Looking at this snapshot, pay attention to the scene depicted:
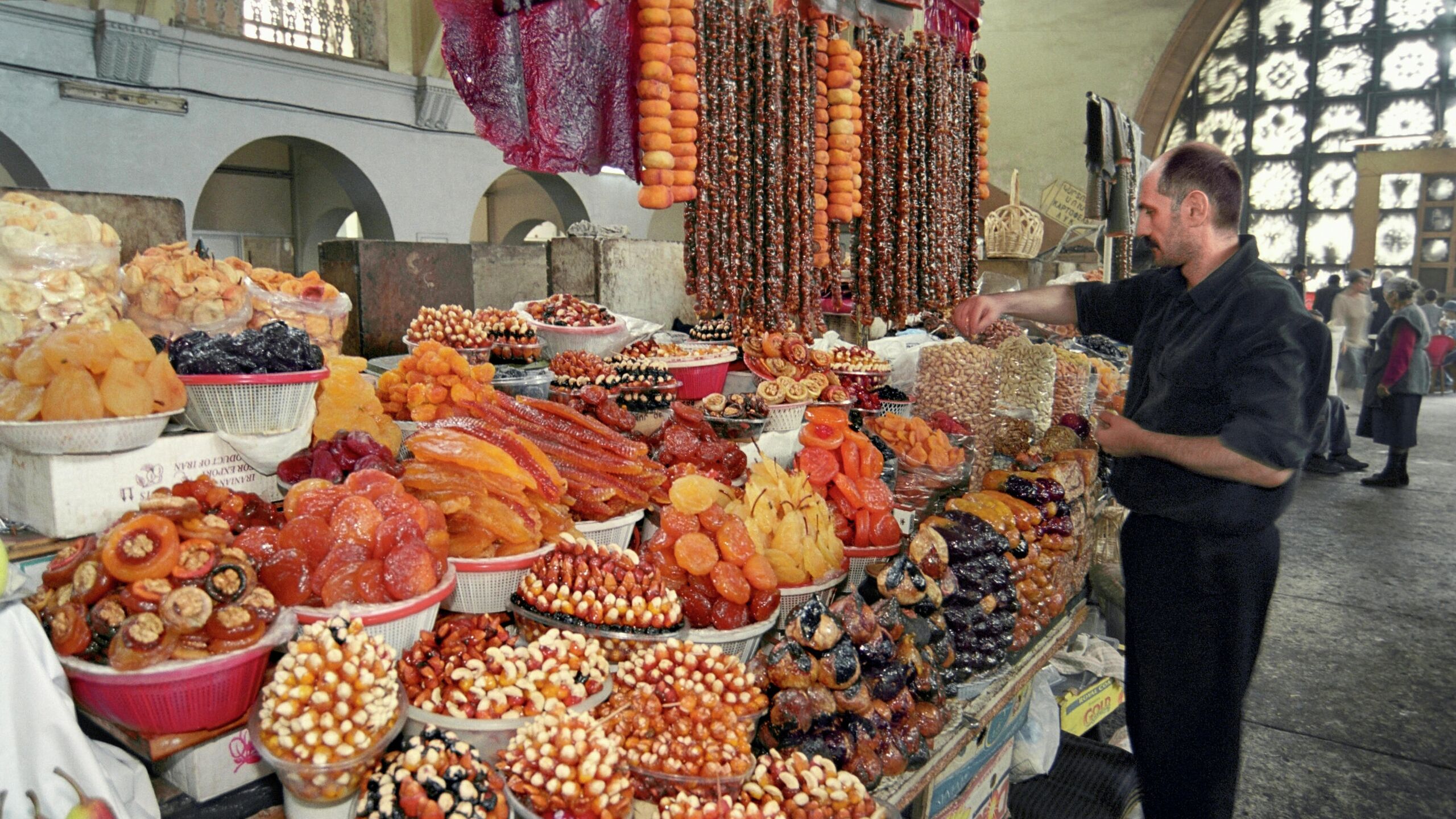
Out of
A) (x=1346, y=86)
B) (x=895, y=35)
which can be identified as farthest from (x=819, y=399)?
(x=1346, y=86)

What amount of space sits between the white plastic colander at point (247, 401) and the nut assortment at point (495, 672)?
59 centimetres

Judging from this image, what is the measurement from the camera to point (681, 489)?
6.56 feet

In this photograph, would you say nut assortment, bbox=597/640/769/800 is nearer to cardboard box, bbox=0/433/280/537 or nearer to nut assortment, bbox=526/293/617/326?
cardboard box, bbox=0/433/280/537

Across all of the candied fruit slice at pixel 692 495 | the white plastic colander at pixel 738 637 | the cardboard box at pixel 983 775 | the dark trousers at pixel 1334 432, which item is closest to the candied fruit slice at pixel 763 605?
the white plastic colander at pixel 738 637

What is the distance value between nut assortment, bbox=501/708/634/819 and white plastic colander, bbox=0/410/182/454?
36.7 inches

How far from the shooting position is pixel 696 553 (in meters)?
1.86

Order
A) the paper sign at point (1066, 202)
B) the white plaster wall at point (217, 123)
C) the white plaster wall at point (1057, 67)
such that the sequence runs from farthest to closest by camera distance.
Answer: the white plaster wall at point (1057, 67) → the paper sign at point (1066, 202) → the white plaster wall at point (217, 123)

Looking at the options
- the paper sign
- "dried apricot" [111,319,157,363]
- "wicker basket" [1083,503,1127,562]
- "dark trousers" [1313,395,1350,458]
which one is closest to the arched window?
"dark trousers" [1313,395,1350,458]

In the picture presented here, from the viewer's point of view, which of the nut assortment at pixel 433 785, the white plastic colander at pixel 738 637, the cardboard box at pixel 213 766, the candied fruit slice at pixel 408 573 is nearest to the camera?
the nut assortment at pixel 433 785

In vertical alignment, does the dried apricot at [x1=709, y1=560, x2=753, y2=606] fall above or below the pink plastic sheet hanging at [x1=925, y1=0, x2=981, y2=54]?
below

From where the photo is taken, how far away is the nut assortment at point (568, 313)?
323 cm

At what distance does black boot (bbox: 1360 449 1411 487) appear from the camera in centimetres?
782

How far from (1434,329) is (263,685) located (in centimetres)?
1598

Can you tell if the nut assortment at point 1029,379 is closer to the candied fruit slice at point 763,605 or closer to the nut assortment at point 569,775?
the candied fruit slice at point 763,605
